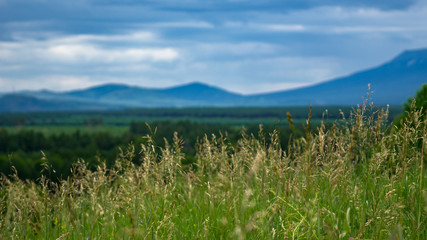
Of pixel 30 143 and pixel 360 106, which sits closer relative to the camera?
pixel 360 106

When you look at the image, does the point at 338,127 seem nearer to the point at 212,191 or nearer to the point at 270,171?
the point at 270,171

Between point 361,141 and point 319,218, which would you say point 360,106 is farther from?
point 319,218

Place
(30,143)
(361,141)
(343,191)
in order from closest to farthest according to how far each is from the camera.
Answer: (343,191) → (361,141) → (30,143)

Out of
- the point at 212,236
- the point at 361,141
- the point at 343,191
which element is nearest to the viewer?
the point at 212,236

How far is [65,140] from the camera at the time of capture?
311ft

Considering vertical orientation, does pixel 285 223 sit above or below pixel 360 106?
below

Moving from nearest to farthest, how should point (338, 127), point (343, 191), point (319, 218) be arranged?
point (319, 218) < point (343, 191) < point (338, 127)

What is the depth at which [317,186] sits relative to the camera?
175 inches

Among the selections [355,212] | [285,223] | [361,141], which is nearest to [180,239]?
[285,223]

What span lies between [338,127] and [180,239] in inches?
109

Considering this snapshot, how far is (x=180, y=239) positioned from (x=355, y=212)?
1733 millimetres

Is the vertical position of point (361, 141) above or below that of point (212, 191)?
above

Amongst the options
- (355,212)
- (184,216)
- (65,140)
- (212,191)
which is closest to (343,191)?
(355,212)

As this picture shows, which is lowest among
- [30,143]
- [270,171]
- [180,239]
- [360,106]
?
[30,143]
